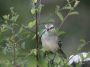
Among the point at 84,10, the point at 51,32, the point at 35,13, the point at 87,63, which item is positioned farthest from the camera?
the point at 84,10

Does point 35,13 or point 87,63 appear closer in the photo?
point 35,13

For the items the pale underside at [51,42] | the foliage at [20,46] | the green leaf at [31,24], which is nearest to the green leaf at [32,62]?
the foliage at [20,46]

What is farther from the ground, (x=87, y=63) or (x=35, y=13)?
(x=35, y=13)

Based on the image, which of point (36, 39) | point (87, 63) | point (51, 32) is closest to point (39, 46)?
point (36, 39)

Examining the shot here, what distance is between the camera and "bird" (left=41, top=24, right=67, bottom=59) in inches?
64.6

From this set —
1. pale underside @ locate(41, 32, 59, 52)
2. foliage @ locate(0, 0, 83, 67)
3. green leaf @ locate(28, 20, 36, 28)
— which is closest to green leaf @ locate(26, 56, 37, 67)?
foliage @ locate(0, 0, 83, 67)

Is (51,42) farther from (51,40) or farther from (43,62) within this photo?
(43,62)

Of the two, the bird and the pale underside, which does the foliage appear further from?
the pale underside

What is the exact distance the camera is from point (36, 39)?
1.47m

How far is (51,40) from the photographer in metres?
1.95

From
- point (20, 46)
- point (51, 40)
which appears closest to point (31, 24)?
point (20, 46)

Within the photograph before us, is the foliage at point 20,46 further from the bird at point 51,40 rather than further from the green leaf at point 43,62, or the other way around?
the bird at point 51,40

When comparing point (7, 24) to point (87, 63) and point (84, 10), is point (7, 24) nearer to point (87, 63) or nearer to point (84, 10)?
point (87, 63)

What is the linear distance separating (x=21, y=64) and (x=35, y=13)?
0.22 meters
